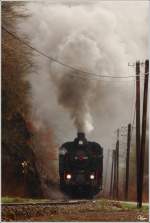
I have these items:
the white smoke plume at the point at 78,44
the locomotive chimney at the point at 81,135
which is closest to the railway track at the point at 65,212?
the locomotive chimney at the point at 81,135

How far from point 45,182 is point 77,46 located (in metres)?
3.38

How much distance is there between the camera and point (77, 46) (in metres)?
16.0

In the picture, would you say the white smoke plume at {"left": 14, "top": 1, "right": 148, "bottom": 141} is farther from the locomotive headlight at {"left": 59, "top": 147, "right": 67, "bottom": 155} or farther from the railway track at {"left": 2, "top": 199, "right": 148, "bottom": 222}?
the railway track at {"left": 2, "top": 199, "right": 148, "bottom": 222}

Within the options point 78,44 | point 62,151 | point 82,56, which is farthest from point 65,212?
point 78,44

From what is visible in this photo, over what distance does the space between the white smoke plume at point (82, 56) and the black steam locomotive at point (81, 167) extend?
1.77 ft

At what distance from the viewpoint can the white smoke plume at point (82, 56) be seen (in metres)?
15.8

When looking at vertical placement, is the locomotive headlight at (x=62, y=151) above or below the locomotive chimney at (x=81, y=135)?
below

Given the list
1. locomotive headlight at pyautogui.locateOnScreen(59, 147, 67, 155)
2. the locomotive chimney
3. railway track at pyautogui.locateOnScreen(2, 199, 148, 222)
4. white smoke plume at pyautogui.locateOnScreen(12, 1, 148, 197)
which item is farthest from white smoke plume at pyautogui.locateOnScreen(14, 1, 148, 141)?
railway track at pyautogui.locateOnScreen(2, 199, 148, 222)

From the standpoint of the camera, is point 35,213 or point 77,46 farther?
point 77,46

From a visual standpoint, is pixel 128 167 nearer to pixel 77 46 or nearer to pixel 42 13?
pixel 77 46

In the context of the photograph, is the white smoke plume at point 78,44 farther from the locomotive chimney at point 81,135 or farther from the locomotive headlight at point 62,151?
the locomotive headlight at point 62,151

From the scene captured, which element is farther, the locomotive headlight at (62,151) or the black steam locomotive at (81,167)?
the black steam locomotive at (81,167)

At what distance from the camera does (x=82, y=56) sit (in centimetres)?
1608

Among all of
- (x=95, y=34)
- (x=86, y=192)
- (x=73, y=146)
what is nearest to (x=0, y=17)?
(x=95, y=34)
